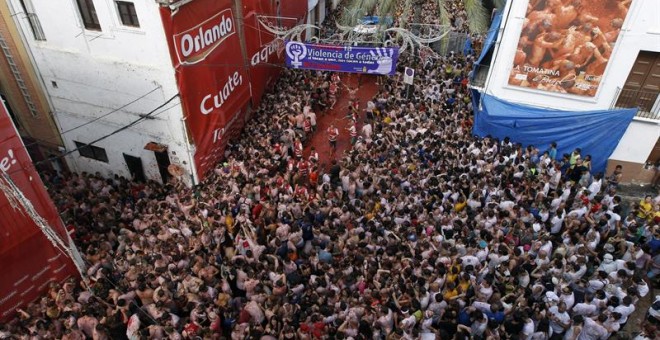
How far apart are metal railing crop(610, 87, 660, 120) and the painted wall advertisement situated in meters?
0.73

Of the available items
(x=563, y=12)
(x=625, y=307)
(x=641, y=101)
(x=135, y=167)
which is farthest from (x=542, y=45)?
(x=135, y=167)

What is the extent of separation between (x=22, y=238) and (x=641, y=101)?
640 inches

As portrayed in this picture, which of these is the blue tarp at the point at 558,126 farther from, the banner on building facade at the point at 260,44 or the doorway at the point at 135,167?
the doorway at the point at 135,167

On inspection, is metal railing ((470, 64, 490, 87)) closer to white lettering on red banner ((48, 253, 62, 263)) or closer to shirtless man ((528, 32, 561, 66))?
shirtless man ((528, 32, 561, 66))

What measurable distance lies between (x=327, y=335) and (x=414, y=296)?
1689 mm

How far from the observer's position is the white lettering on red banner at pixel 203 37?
11.6 metres

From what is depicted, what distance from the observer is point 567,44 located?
12.3 metres

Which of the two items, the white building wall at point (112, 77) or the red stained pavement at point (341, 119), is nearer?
the white building wall at point (112, 77)

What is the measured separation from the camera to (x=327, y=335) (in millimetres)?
7320

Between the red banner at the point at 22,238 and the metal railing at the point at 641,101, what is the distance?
15.1m

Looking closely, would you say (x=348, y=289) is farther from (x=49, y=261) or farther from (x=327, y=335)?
(x=49, y=261)

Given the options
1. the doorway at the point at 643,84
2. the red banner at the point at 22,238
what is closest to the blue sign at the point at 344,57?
the doorway at the point at 643,84

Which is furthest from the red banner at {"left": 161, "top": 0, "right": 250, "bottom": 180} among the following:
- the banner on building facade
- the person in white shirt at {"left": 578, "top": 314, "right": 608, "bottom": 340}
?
the person in white shirt at {"left": 578, "top": 314, "right": 608, "bottom": 340}

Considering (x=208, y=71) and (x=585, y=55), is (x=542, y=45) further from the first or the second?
(x=208, y=71)
